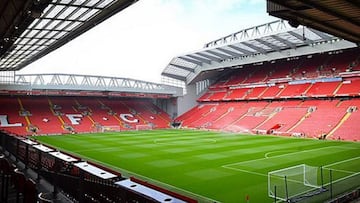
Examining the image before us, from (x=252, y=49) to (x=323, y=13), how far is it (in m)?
33.7

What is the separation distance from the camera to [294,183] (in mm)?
12859

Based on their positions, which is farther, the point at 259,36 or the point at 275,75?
the point at 275,75

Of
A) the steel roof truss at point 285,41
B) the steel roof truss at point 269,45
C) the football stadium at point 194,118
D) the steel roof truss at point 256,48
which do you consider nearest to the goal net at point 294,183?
the football stadium at point 194,118

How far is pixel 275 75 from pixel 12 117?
40.2 meters

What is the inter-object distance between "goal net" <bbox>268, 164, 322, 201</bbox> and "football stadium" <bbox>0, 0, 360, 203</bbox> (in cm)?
5

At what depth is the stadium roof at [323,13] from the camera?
1009cm

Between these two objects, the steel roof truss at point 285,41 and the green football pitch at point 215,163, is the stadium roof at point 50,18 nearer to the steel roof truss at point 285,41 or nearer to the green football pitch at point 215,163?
the green football pitch at point 215,163

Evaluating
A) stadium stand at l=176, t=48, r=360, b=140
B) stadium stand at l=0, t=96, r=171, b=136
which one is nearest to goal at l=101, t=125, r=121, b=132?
stadium stand at l=0, t=96, r=171, b=136

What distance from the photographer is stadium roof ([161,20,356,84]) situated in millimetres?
37031

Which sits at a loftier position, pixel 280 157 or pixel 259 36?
pixel 259 36

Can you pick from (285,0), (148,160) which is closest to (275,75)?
(148,160)

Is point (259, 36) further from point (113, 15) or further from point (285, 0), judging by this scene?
point (285, 0)

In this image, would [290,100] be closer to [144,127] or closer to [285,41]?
[285,41]

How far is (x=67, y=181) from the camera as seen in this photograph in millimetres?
6965
